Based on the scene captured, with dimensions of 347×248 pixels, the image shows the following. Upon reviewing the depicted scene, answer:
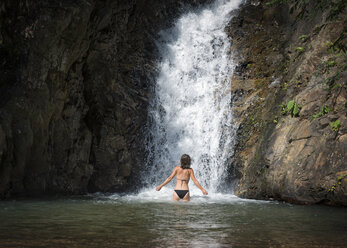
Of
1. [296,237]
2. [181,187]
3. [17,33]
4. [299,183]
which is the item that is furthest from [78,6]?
[296,237]

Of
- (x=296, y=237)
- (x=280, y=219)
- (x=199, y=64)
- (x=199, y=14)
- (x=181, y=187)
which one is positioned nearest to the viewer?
(x=296, y=237)

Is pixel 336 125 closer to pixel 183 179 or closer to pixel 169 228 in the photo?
pixel 183 179

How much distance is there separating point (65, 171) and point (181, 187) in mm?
5014

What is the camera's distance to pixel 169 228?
615 centimetres

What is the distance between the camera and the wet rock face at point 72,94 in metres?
12.1

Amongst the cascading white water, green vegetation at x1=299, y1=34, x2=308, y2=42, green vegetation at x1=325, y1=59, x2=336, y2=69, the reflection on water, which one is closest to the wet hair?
the reflection on water

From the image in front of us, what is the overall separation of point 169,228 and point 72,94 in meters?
9.32

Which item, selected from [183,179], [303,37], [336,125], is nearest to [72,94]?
[183,179]

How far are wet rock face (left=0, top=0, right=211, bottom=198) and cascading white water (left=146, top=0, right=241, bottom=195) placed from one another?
29.9 inches

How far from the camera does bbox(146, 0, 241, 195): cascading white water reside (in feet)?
52.9

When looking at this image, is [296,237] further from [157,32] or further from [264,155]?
[157,32]

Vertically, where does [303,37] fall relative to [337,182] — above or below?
above

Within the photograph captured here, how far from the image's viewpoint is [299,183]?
11.4 m

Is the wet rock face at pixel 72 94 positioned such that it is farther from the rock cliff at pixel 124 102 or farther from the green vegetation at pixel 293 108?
the green vegetation at pixel 293 108
